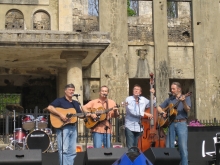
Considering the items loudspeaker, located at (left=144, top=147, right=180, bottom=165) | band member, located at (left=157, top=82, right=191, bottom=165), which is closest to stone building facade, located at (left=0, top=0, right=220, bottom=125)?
band member, located at (left=157, top=82, right=191, bottom=165)

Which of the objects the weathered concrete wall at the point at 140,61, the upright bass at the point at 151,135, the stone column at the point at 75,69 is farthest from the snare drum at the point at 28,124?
the weathered concrete wall at the point at 140,61

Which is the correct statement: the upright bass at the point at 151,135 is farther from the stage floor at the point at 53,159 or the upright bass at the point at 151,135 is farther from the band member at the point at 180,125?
the stage floor at the point at 53,159

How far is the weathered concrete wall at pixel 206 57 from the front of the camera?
831 inches

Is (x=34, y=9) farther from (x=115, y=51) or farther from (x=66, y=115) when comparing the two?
(x=66, y=115)

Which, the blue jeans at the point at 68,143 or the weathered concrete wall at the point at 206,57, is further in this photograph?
the weathered concrete wall at the point at 206,57

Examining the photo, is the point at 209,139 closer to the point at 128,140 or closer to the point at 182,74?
the point at 128,140

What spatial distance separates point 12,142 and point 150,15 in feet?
35.0

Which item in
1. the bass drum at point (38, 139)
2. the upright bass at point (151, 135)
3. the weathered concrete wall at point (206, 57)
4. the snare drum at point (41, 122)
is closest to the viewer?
the upright bass at point (151, 135)

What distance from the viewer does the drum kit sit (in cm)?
1344

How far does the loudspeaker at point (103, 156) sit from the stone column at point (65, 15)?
1020cm

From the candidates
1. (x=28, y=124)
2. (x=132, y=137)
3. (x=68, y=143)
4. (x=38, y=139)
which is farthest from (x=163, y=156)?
(x=28, y=124)

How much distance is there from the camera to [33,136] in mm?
13445

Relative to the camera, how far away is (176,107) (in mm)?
9719

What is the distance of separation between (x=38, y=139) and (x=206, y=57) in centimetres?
1098
